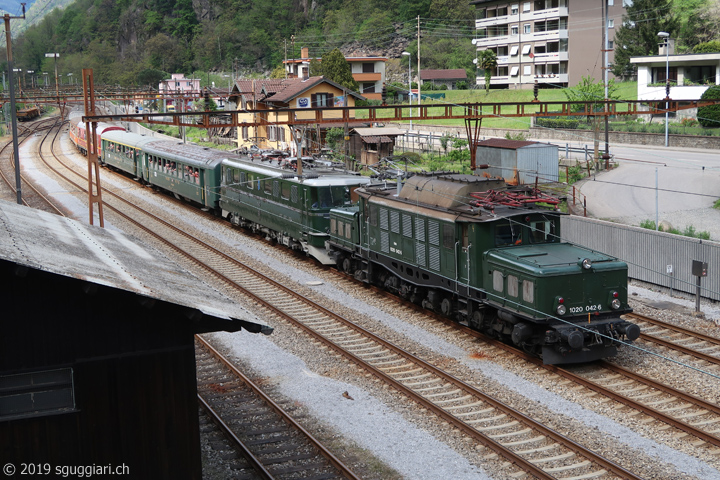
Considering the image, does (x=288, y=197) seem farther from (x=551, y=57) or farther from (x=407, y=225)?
(x=551, y=57)

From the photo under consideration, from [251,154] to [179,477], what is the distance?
24.1m

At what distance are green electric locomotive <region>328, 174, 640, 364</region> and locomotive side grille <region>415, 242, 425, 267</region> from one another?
0.02 metres

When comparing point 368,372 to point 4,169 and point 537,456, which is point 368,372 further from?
point 4,169

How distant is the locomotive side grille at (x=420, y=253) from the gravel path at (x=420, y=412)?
1.44 meters

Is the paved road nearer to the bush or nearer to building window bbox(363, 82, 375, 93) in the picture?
the bush

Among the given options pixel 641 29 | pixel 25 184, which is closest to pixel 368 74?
pixel 641 29

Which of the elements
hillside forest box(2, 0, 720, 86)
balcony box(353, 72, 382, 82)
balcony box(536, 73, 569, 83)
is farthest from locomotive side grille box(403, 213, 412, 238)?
hillside forest box(2, 0, 720, 86)

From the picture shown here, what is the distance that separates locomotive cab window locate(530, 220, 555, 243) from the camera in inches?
625

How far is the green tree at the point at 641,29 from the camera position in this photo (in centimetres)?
7306

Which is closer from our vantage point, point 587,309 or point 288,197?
point 587,309

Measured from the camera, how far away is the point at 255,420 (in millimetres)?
12922

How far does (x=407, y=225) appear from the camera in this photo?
18688 millimetres

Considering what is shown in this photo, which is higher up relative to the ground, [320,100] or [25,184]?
[320,100]

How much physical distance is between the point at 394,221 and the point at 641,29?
62.8 metres
